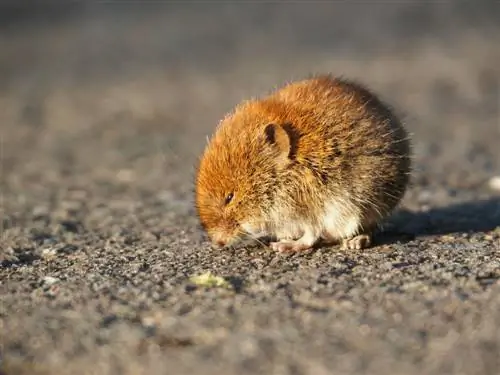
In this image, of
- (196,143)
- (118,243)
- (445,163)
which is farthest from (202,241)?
(196,143)

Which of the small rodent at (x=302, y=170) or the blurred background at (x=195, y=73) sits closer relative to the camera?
the small rodent at (x=302, y=170)

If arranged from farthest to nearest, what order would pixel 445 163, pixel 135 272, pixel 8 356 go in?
pixel 445 163
pixel 135 272
pixel 8 356

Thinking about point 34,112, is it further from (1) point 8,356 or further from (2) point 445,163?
(1) point 8,356

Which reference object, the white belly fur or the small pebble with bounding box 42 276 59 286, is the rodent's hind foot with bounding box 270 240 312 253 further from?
the small pebble with bounding box 42 276 59 286

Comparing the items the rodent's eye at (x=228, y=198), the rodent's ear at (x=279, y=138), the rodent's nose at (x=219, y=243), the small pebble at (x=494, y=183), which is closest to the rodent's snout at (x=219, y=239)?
the rodent's nose at (x=219, y=243)

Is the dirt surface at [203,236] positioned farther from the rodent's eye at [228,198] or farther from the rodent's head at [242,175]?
the rodent's eye at [228,198]
